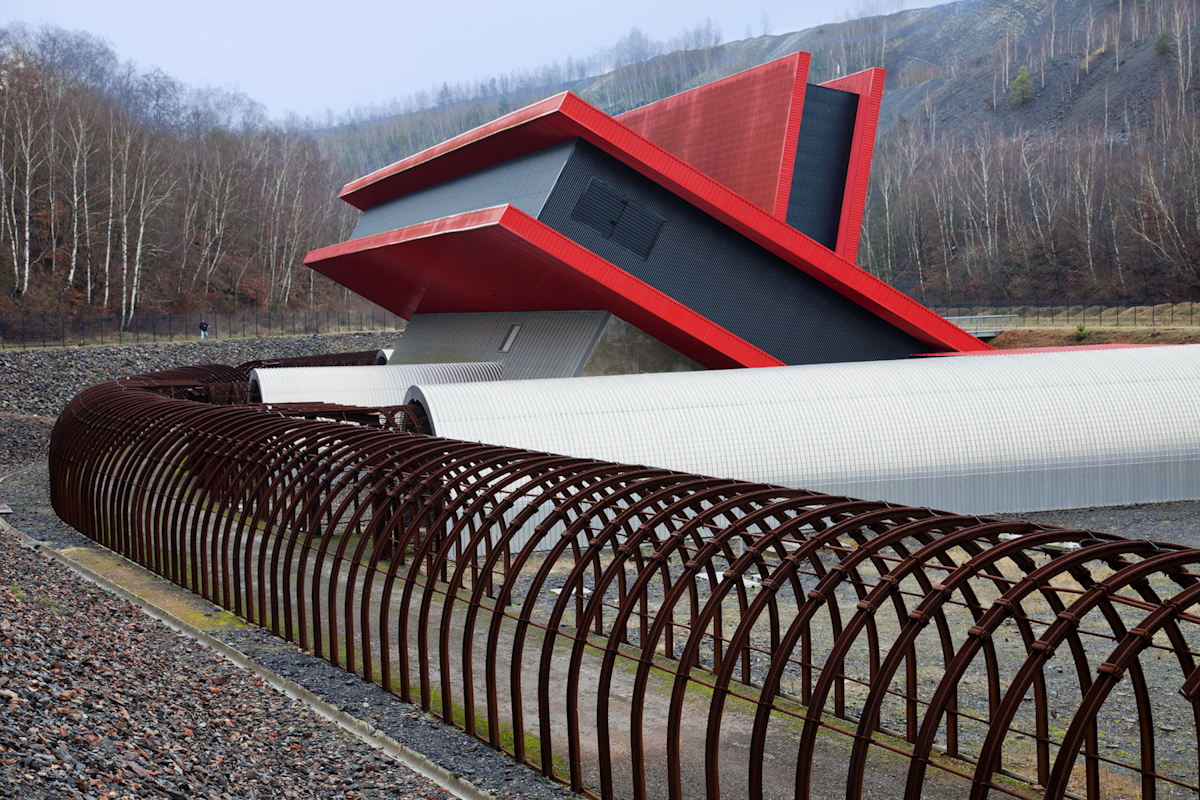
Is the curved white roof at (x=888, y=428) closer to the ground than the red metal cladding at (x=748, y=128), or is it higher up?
closer to the ground

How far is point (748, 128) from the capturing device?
30047 mm

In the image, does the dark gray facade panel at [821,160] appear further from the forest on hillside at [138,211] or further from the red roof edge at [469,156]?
the forest on hillside at [138,211]

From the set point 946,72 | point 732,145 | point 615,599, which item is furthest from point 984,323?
point 946,72

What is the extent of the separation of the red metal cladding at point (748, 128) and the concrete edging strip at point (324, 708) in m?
19.9

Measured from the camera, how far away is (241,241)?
283 ft

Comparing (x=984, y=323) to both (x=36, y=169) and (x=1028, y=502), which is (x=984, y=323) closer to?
(x=1028, y=502)

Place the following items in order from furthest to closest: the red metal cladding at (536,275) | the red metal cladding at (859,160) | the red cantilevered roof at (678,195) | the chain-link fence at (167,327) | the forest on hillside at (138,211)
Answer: the forest on hillside at (138,211)
the chain-link fence at (167,327)
the red metal cladding at (859,160)
the red cantilevered roof at (678,195)
the red metal cladding at (536,275)

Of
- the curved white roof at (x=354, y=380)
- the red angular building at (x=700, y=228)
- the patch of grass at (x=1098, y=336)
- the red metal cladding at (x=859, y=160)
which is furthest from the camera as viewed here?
the patch of grass at (x=1098, y=336)

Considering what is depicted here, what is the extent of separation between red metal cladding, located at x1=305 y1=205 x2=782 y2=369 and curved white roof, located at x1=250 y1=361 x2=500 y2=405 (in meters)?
2.65

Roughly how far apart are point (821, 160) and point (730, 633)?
19538 millimetres

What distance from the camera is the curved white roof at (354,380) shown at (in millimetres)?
29719

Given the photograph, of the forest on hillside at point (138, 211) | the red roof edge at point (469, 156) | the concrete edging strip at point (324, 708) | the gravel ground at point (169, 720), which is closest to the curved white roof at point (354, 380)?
the red roof edge at point (469, 156)

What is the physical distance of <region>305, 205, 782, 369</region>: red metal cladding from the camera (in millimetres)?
→ 23686

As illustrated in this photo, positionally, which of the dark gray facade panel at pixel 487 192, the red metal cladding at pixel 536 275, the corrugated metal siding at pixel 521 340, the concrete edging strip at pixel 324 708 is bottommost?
the concrete edging strip at pixel 324 708
